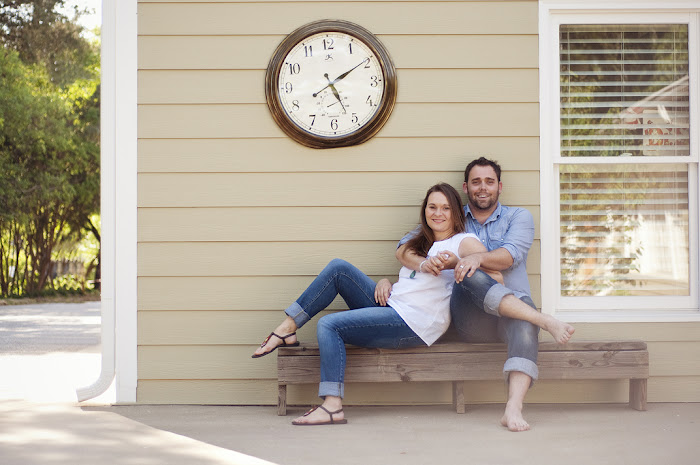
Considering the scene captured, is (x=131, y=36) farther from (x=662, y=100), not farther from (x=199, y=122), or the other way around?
(x=662, y=100)

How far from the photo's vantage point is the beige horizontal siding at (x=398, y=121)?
145 inches

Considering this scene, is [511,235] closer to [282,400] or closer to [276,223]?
[276,223]

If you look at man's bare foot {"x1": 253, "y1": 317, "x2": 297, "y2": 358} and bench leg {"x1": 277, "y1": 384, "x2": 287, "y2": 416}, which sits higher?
man's bare foot {"x1": 253, "y1": 317, "x2": 297, "y2": 358}

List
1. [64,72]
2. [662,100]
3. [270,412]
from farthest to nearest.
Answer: [64,72] → [662,100] → [270,412]

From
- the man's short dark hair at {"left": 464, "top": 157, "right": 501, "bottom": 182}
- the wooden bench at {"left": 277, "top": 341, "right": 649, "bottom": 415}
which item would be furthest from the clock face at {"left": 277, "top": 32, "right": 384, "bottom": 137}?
the wooden bench at {"left": 277, "top": 341, "right": 649, "bottom": 415}

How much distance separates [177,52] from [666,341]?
303 centimetres

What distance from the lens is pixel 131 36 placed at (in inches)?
144

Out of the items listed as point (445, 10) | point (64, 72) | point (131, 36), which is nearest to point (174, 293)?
point (131, 36)

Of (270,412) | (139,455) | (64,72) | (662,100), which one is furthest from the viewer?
(64,72)

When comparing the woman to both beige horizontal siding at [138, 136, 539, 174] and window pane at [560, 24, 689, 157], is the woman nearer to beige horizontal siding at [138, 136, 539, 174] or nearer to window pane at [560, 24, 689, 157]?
beige horizontal siding at [138, 136, 539, 174]

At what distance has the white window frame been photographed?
3693 mm

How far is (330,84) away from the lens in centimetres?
370

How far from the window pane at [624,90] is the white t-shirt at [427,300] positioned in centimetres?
104

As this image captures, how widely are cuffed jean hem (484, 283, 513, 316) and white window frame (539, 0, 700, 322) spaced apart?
0.64 meters
